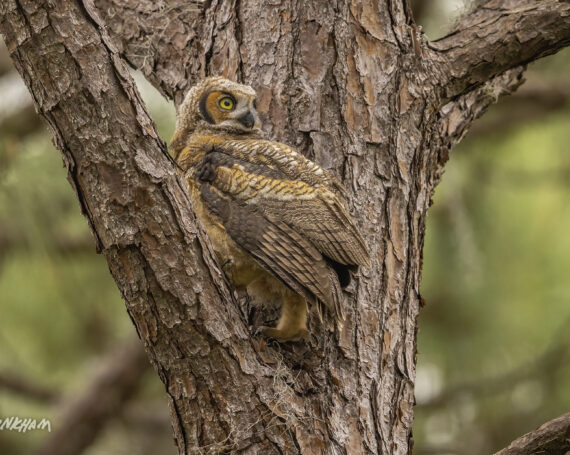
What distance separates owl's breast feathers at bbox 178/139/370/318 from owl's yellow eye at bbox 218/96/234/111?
28 centimetres

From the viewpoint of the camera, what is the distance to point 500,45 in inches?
109

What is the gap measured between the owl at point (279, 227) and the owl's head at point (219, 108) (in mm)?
145

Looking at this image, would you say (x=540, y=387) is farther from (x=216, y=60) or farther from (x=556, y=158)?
(x=216, y=60)

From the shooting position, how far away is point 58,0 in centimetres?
184

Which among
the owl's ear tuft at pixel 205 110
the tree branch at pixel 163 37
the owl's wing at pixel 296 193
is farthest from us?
the tree branch at pixel 163 37

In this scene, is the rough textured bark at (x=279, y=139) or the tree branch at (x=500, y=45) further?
the tree branch at (x=500, y=45)

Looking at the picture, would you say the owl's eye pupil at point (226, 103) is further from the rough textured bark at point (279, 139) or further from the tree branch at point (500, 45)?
the tree branch at point (500, 45)

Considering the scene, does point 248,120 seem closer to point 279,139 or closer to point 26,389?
point 279,139

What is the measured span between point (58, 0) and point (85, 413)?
306cm

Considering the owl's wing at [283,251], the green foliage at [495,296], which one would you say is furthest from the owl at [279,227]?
the green foliage at [495,296]

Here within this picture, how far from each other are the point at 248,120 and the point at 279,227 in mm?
579

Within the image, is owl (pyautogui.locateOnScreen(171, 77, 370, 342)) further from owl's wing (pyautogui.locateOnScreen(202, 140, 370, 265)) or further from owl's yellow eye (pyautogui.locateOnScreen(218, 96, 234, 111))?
owl's yellow eye (pyautogui.locateOnScreen(218, 96, 234, 111))

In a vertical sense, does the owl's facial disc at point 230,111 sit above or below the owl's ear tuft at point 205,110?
below

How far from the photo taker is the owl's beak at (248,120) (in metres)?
2.73
